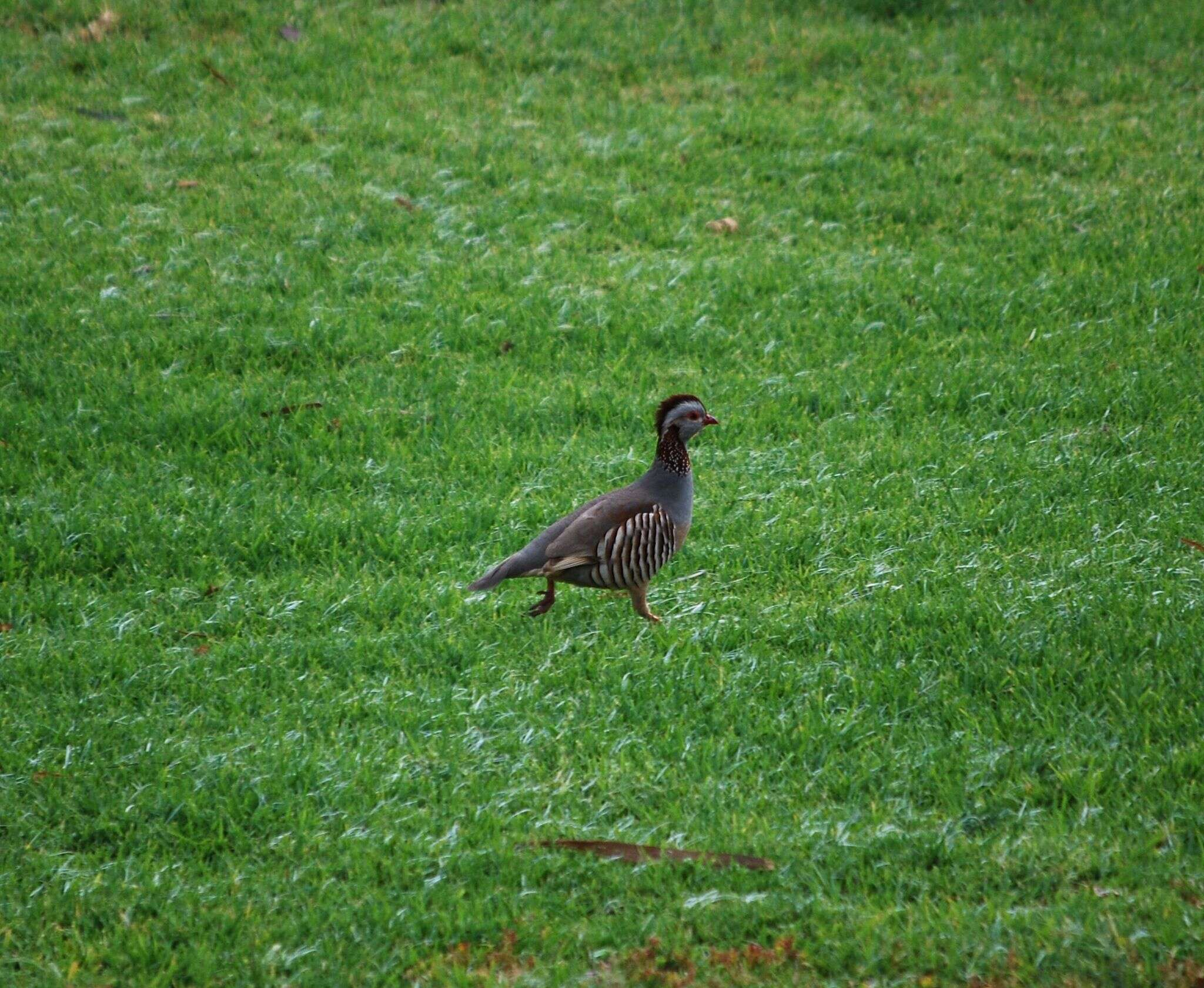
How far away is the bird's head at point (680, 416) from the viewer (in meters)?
6.70

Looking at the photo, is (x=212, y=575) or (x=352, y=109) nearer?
(x=212, y=575)

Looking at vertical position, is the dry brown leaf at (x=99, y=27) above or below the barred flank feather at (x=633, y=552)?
above

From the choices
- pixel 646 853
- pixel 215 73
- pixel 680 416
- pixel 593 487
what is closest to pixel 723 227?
pixel 593 487

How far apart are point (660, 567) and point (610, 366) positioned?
9.10ft

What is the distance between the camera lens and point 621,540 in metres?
6.13

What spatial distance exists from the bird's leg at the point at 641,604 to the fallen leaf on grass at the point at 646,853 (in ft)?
5.61

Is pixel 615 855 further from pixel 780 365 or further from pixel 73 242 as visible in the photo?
pixel 73 242

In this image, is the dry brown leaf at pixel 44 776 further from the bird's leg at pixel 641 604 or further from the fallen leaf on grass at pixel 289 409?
the fallen leaf on grass at pixel 289 409

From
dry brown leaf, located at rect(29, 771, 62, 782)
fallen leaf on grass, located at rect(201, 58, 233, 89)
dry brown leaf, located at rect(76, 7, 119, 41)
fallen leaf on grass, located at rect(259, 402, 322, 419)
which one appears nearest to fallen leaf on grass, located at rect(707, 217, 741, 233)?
fallen leaf on grass, located at rect(259, 402, 322, 419)

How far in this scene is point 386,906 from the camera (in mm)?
4461

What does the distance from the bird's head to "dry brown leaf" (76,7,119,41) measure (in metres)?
9.46

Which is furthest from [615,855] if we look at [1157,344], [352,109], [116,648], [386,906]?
[352,109]

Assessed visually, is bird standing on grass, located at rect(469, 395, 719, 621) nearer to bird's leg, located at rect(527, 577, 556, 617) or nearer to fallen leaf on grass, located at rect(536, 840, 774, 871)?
bird's leg, located at rect(527, 577, 556, 617)

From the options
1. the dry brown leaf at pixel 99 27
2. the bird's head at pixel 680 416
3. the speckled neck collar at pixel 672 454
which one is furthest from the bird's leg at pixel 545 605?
the dry brown leaf at pixel 99 27
